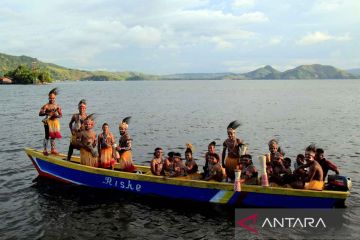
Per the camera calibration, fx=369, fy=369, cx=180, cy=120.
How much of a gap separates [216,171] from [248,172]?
1139 millimetres

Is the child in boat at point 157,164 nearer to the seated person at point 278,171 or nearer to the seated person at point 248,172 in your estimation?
the seated person at point 248,172

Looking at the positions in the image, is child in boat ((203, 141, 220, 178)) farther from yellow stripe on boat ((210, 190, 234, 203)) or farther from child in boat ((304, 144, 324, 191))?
child in boat ((304, 144, 324, 191))

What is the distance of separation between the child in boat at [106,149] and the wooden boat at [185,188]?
466mm

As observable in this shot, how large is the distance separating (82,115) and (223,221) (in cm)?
719

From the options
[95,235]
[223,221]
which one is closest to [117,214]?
[95,235]

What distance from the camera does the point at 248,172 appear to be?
41.5ft

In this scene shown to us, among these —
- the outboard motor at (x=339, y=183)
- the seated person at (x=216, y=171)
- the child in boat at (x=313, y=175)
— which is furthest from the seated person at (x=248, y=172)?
the outboard motor at (x=339, y=183)

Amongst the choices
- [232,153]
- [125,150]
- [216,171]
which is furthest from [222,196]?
[125,150]

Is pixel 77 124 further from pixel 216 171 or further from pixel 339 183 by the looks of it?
pixel 339 183

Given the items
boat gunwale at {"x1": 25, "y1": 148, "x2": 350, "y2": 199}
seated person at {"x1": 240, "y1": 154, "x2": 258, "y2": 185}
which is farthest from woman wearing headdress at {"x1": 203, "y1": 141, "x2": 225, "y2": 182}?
seated person at {"x1": 240, "y1": 154, "x2": 258, "y2": 185}

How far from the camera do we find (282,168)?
1264 cm

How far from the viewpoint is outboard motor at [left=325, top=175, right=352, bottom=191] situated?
11802 mm

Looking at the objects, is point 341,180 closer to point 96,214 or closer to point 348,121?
point 96,214

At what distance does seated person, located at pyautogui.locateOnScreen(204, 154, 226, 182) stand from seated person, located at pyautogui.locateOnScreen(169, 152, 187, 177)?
988 millimetres
